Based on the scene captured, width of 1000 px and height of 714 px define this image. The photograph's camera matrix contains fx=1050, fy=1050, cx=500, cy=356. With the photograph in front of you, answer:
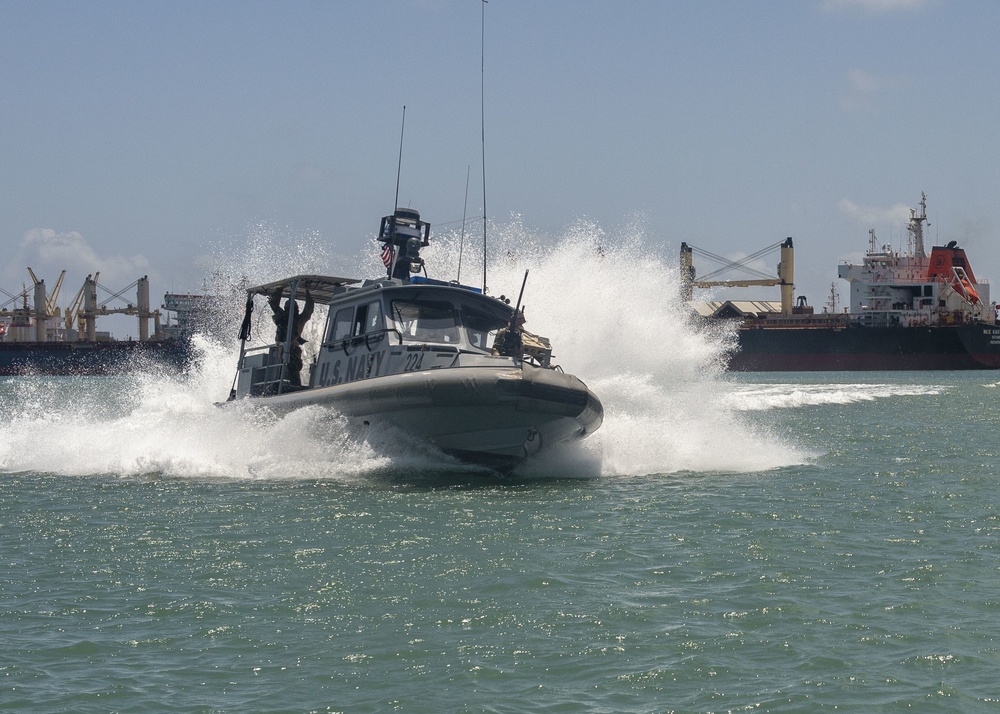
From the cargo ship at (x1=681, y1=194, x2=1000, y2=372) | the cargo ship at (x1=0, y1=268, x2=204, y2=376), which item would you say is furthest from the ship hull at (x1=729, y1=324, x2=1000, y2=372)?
the cargo ship at (x1=0, y1=268, x2=204, y2=376)

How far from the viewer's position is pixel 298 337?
19.1 m

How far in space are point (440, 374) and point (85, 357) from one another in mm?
94965

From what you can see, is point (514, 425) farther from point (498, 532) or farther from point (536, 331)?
point (536, 331)

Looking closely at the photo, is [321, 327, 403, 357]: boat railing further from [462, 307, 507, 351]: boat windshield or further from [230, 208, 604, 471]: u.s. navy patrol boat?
[462, 307, 507, 351]: boat windshield

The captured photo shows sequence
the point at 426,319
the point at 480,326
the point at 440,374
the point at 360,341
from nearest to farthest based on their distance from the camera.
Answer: the point at 440,374
the point at 426,319
the point at 480,326
the point at 360,341

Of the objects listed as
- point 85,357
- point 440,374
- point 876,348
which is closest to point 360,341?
point 440,374

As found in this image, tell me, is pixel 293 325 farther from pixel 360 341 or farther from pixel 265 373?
pixel 360 341

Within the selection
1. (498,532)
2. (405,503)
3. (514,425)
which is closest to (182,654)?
(498,532)

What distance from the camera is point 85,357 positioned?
101m

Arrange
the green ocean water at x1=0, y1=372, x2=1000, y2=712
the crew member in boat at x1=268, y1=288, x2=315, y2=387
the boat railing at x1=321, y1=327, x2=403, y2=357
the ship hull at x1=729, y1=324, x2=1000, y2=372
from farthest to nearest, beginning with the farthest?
the ship hull at x1=729, y1=324, x2=1000, y2=372 < the crew member in boat at x1=268, y1=288, x2=315, y2=387 < the boat railing at x1=321, y1=327, x2=403, y2=357 < the green ocean water at x1=0, y1=372, x2=1000, y2=712

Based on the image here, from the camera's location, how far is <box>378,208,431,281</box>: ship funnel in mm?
19156

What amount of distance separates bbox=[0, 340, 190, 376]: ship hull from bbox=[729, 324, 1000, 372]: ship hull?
51173 mm

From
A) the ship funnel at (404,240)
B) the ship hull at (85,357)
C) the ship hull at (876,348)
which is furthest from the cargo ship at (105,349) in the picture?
the ship funnel at (404,240)

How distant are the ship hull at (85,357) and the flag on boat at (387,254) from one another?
7669cm
